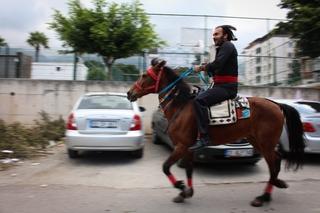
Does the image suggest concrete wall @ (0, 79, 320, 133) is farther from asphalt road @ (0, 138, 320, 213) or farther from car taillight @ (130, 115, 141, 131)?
car taillight @ (130, 115, 141, 131)

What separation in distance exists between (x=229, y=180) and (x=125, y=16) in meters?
9.12

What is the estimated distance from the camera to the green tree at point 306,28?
57.2 feet

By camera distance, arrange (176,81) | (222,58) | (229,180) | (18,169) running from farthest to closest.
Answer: (18,169) < (229,180) < (176,81) < (222,58)

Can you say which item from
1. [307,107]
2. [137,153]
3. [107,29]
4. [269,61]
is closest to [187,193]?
[137,153]

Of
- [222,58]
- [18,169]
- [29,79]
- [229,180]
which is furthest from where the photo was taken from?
[29,79]

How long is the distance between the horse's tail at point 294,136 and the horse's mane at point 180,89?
163 centimetres

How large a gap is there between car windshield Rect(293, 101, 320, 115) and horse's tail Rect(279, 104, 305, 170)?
3.13 meters

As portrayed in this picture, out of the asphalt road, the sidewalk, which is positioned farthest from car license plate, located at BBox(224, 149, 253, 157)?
the sidewalk

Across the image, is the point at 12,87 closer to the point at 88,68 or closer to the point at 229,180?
the point at 88,68

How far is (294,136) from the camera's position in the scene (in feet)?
22.3

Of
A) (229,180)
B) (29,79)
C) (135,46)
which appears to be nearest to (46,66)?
(29,79)

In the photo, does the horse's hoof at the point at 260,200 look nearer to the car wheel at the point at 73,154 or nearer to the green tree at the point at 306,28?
the car wheel at the point at 73,154

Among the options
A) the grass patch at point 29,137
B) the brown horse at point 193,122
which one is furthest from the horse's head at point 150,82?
the grass patch at point 29,137

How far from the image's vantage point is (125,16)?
15.1 meters
